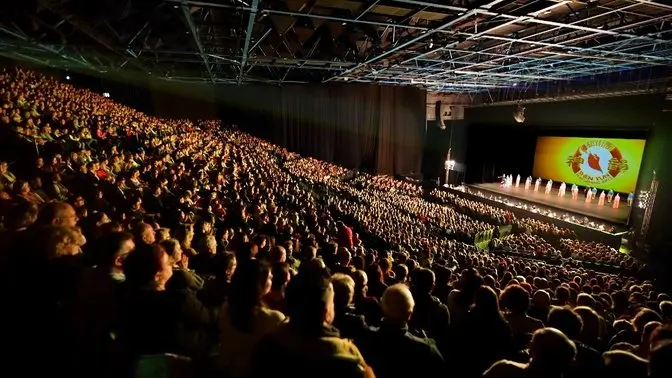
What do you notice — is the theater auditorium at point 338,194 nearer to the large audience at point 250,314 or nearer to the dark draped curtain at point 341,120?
the large audience at point 250,314

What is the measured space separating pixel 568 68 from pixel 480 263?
31.8ft

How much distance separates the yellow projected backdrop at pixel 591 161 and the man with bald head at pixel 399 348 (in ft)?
56.9

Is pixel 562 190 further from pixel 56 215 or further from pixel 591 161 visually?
pixel 56 215

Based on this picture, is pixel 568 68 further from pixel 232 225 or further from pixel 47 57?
pixel 47 57

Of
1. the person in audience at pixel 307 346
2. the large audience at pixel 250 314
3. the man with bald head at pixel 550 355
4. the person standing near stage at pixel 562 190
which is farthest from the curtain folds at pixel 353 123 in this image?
the man with bald head at pixel 550 355

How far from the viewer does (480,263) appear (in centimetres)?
740

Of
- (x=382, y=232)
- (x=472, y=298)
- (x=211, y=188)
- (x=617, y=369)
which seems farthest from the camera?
(x=382, y=232)

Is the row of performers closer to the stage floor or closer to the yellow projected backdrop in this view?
the stage floor

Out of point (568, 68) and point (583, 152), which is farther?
point (583, 152)

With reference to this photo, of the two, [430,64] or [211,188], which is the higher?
[430,64]

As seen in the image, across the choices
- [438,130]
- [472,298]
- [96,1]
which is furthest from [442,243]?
[438,130]

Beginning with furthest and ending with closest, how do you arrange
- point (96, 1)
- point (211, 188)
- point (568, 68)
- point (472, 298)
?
point (568, 68), point (211, 188), point (96, 1), point (472, 298)

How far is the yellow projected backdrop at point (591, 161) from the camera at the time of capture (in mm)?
16125

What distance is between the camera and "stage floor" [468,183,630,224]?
14418mm
